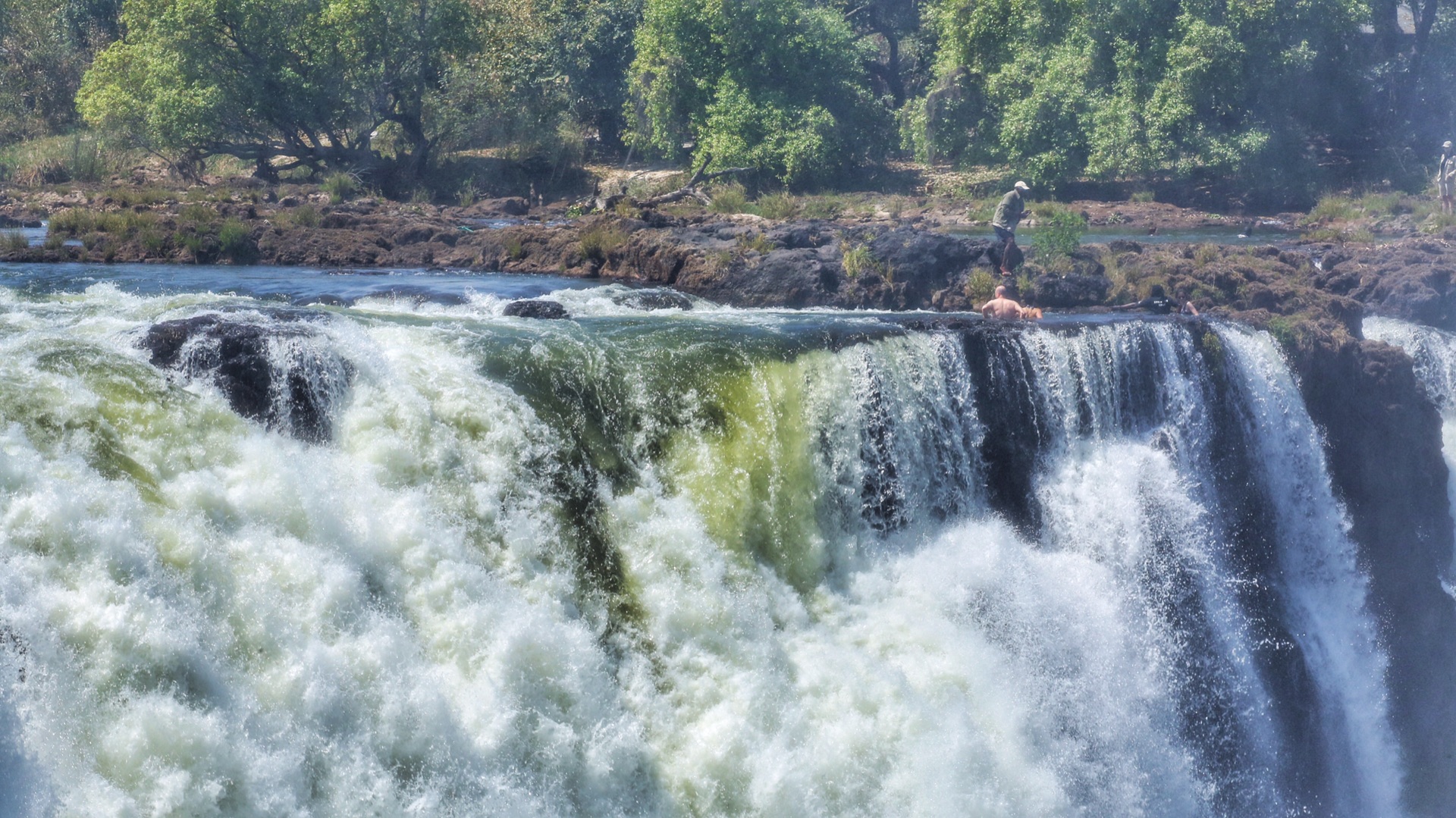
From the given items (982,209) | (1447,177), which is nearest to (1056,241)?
(982,209)

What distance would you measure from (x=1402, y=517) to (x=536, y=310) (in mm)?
9249

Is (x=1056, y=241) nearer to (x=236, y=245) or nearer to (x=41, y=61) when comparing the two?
(x=236, y=245)

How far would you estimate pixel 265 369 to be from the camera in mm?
8148

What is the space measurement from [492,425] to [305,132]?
2430 centimetres

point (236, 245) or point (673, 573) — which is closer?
point (673, 573)

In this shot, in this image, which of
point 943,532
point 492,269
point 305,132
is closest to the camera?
point 943,532

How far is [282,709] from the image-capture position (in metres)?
6.48

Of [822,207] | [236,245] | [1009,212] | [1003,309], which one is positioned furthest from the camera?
[822,207]

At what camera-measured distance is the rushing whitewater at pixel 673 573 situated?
643 cm

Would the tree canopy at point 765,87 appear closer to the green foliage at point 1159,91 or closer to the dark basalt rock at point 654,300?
the green foliage at point 1159,91

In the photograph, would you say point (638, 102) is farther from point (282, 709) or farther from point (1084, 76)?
point (282, 709)

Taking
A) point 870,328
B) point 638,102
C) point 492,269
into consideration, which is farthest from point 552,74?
point 870,328

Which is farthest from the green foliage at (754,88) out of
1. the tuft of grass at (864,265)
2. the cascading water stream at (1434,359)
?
the cascading water stream at (1434,359)

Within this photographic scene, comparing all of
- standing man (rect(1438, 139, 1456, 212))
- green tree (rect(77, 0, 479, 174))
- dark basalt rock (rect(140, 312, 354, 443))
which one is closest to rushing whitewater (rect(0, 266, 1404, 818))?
dark basalt rock (rect(140, 312, 354, 443))
